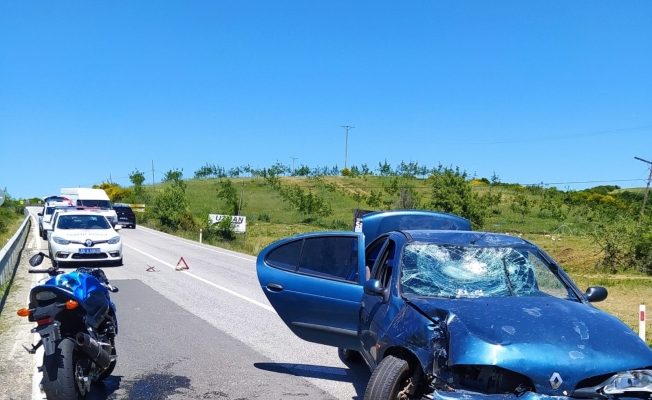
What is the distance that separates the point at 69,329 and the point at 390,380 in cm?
291

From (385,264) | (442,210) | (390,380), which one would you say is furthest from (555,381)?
(442,210)

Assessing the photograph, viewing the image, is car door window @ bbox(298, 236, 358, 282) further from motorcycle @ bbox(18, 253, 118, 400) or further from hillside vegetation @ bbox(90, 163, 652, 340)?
hillside vegetation @ bbox(90, 163, 652, 340)

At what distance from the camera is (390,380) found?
4715 mm

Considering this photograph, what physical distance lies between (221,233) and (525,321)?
111 ft

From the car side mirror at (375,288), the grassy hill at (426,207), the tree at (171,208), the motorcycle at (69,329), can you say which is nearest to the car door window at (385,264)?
the car side mirror at (375,288)

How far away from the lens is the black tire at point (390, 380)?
4.70 metres

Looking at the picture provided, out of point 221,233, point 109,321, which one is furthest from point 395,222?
point 221,233

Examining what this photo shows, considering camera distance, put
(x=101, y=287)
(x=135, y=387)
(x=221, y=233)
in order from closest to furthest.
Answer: (x=101, y=287)
(x=135, y=387)
(x=221, y=233)

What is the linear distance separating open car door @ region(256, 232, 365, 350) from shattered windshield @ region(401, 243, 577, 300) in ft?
2.91

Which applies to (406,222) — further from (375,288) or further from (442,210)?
(442,210)

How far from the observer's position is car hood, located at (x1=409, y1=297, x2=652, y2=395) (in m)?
4.14

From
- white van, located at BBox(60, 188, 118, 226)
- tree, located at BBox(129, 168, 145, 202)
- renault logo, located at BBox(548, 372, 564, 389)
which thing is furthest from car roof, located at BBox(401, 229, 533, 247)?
tree, located at BBox(129, 168, 145, 202)

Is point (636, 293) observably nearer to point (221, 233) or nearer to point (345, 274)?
point (345, 274)

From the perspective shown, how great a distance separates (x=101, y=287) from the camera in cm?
630
